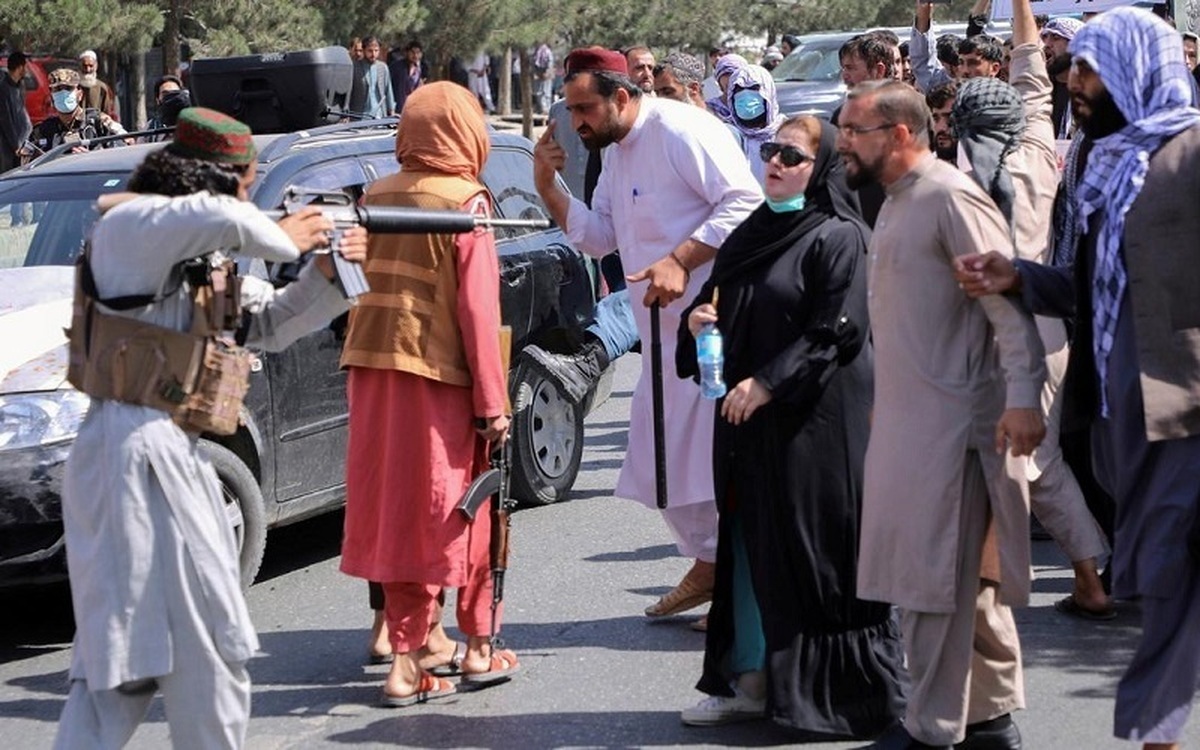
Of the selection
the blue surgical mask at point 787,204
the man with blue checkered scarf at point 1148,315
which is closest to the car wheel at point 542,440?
the blue surgical mask at point 787,204

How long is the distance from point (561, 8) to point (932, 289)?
80.4ft

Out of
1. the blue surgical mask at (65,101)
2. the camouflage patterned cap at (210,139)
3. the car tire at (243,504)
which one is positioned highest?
the camouflage patterned cap at (210,139)

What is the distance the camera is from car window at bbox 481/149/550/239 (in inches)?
361

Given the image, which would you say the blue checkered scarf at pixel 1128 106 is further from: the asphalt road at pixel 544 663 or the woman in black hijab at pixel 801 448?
the asphalt road at pixel 544 663

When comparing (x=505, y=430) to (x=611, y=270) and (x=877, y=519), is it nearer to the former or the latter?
(x=877, y=519)

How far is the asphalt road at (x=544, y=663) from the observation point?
20.0ft

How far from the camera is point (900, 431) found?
17.5 ft

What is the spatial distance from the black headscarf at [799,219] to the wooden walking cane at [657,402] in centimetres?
72

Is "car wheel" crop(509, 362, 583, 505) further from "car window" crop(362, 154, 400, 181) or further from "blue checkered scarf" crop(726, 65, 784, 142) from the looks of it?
"blue checkered scarf" crop(726, 65, 784, 142)

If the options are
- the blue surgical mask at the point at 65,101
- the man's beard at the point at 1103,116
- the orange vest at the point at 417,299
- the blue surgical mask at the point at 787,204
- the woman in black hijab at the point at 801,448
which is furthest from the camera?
the blue surgical mask at the point at 65,101

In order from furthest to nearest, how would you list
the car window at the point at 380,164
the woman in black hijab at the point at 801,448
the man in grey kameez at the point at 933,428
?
the car window at the point at 380,164 → the woman in black hijab at the point at 801,448 → the man in grey kameez at the point at 933,428

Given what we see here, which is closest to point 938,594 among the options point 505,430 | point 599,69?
point 505,430

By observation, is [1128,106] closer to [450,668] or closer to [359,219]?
[359,219]

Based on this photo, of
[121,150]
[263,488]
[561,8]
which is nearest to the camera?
[263,488]
